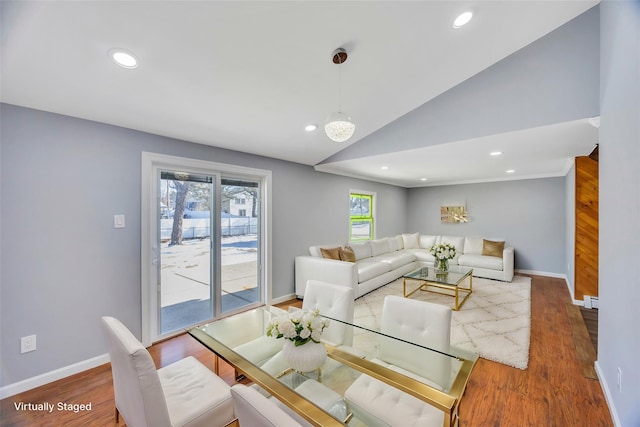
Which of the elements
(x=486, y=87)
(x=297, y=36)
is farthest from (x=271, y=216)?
(x=486, y=87)

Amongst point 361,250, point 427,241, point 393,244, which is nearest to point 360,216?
point 393,244

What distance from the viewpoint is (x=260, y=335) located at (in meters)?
1.90

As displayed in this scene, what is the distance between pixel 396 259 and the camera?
5.20 m

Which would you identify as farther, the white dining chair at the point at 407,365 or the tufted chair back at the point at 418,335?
the tufted chair back at the point at 418,335

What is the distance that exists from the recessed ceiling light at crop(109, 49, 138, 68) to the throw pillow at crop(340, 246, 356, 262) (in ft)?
11.9

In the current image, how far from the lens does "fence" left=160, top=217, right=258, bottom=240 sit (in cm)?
291

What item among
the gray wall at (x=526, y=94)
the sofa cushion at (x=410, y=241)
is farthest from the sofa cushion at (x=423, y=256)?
the gray wall at (x=526, y=94)

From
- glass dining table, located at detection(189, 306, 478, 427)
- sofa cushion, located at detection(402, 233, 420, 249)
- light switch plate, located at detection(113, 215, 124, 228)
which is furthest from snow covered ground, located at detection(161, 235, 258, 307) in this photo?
sofa cushion, located at detection(402, 233, 420, 249)

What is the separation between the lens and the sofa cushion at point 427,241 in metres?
6.59

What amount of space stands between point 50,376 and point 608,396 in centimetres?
433

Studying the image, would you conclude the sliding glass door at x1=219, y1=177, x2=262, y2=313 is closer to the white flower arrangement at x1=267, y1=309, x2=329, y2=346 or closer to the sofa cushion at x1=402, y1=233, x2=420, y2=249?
the white flower arrangement at x1=267, y1=309, x2=329, y2=346

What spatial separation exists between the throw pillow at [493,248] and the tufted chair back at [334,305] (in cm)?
491

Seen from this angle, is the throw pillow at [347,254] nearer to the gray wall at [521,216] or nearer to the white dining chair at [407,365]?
the white dining chair at [407,365]

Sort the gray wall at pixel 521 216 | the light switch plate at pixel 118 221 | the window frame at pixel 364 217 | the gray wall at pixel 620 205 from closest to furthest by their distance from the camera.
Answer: the gray wall at pixel 620 205 → the light switch plate at pixel 118 221 → the gray wall at pixel 521 216 → the window frame at pixel 364 217
